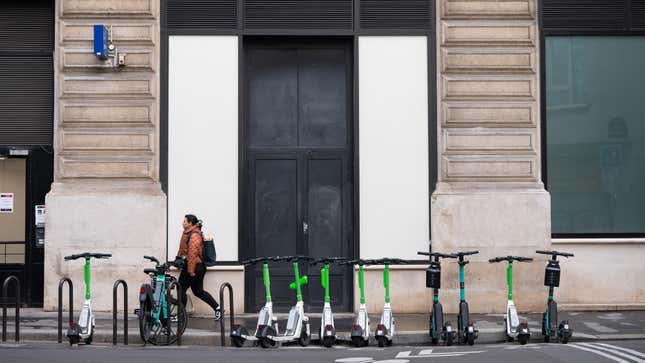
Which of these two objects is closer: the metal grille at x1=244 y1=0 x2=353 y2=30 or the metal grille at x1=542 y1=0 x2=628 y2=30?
the metal grille at x1=244 y1=0 x2=353 y2=30

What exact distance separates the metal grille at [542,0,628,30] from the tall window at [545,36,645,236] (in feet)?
0.75

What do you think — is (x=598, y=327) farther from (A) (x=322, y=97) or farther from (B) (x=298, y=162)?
(A) (x=322, y=97)

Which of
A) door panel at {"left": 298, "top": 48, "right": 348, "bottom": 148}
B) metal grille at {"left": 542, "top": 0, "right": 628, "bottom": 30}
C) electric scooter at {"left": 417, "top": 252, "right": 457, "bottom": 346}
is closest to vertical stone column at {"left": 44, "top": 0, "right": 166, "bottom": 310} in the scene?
door panel at {"left": 298, "top": 48, "right": 348, "bottom": 148}

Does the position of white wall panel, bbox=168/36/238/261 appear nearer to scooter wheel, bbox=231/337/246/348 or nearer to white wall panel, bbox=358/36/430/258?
white wall panel, bbox=358/36/430/258

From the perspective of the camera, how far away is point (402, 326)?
664 inches

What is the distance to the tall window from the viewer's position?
63.5 feet

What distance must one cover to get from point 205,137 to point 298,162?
1.69 metres

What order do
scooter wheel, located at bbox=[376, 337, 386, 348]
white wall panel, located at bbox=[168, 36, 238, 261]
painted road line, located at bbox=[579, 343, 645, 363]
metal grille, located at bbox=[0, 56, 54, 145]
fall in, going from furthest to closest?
metal grille, located at bbox=[0, 56, 54, 145] → white wall panel, located at bbox=[168, 36, 238, 261] → scooter wheel, located at bbox=[376, 337, 386, 348] → painted road line, located at bbox=[579, 343, 645, 363]

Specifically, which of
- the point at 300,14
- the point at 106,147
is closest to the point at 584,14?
the point at 300,14

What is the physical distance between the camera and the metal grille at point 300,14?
62.6 ft

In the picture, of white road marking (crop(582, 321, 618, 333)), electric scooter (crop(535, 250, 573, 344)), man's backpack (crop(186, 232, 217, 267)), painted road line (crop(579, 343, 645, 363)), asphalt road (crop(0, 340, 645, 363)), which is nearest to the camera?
painted road line (crop(579, 343, 645, 363))

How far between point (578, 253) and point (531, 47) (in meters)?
3.71

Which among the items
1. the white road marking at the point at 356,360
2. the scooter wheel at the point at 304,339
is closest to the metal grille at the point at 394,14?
the scooter wheel at the point at 304,339

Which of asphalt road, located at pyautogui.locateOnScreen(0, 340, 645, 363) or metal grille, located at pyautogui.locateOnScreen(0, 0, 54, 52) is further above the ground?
metal grille, located at pyautogui.locateOnScreen(0, 0, 54, 52)
